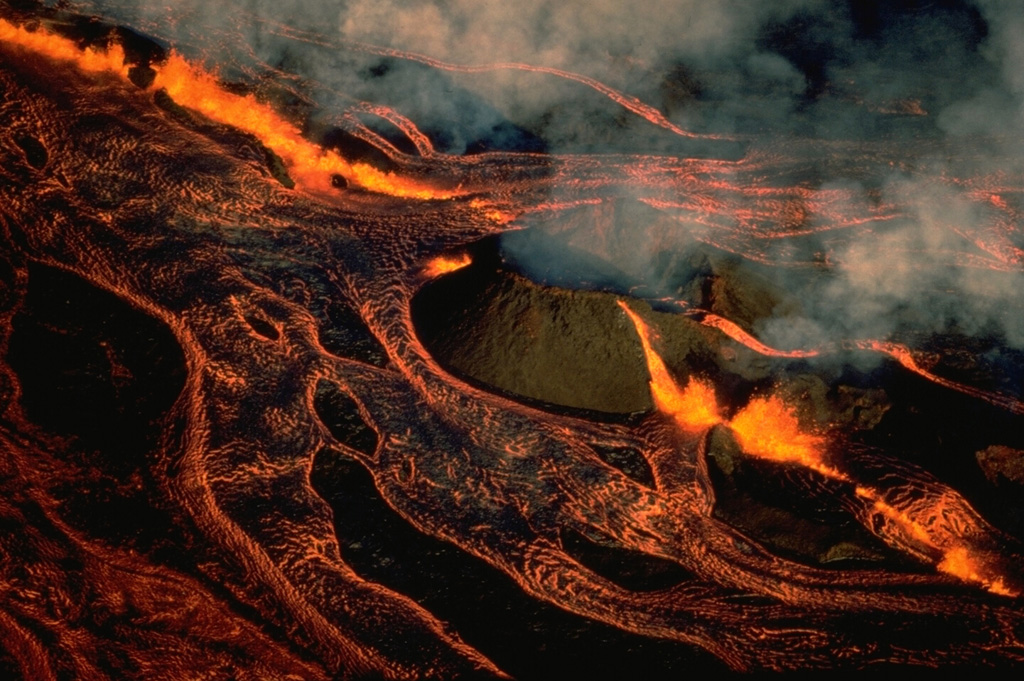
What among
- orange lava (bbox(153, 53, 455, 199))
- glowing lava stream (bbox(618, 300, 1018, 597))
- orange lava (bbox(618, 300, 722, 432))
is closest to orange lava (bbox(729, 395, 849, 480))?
glowing lava stream (bbox(618, 300, 1018, 597))

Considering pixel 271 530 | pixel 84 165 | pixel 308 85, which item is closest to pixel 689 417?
pixel 271 530

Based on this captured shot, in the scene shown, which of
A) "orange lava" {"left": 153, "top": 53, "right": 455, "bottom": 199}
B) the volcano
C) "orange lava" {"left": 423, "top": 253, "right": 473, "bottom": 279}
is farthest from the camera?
"orange lava" {"left": 153, "top": 53, "right": 455, "bottom": 199}

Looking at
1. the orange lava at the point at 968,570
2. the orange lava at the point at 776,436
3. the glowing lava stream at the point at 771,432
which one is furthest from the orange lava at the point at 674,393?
the orange lava at the point at 968,570

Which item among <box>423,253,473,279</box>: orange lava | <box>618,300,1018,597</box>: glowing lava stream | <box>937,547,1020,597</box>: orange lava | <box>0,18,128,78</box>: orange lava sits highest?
<box>0,18,128,78</box>: orange lava

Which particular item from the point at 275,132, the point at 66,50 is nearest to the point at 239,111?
the point at 275,132

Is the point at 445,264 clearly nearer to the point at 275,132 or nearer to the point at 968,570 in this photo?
the point at 275,132

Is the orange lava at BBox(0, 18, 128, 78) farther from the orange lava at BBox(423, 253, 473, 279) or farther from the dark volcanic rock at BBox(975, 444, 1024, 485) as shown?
the dark volcanic rock at BBox(975, 444, 1024, 485)

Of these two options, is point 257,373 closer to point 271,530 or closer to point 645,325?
point 271,530
